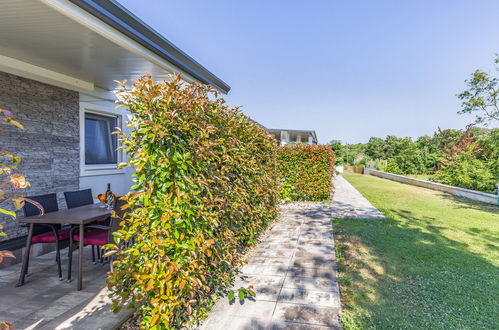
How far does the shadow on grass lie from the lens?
274 cm

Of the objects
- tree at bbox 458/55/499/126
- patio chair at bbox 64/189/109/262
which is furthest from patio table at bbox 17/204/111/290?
tree at bbox 458/55/499/126

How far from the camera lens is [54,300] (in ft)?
10.2

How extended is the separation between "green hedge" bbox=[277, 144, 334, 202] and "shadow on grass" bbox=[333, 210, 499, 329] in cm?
364

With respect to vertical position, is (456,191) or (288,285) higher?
(456,191)

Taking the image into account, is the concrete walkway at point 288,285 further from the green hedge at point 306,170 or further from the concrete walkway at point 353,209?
the green hedge at point 306,170

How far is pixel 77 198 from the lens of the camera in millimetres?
4695

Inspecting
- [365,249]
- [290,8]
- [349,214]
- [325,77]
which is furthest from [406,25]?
[365,249]

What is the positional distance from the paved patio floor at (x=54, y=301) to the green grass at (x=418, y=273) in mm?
2589

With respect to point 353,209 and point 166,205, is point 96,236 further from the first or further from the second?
point 353,209

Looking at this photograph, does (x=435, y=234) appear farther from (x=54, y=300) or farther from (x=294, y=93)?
(x=294, y=93)

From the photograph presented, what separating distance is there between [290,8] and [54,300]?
1138cm

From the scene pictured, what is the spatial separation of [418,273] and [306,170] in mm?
5755

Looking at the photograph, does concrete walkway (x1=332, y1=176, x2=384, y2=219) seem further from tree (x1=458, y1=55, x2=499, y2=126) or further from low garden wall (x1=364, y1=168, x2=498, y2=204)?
tree (x1=458, y1=55, x2=499, y2=126)

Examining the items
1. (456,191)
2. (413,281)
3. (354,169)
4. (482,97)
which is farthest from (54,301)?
(354,169)
